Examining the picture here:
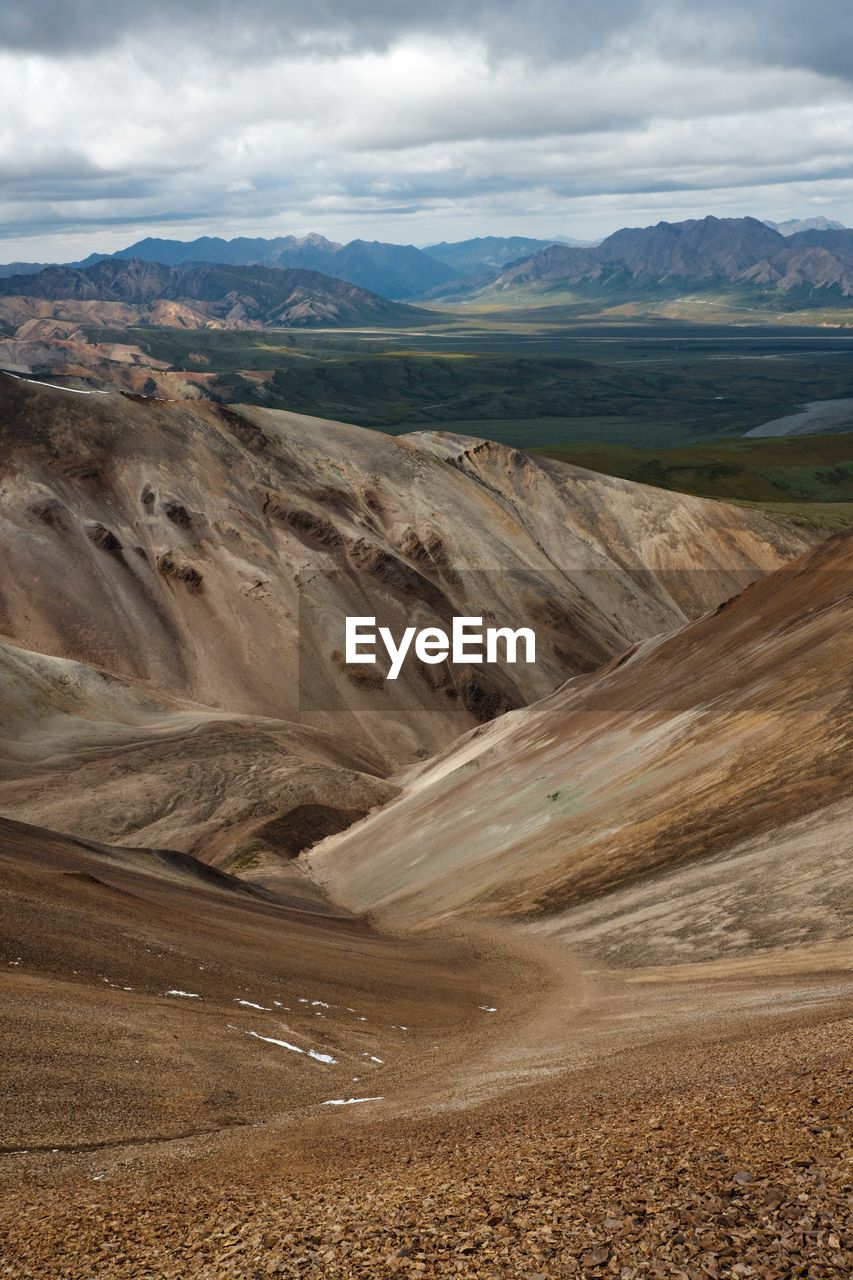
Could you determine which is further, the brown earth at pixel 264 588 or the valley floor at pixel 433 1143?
the brown earth at pixel 264 588

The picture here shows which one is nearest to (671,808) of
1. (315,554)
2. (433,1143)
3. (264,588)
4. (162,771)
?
(433,1143)

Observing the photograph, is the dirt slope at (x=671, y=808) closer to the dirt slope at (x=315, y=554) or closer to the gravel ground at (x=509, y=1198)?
the gravel ground at (x=509, y=1198)

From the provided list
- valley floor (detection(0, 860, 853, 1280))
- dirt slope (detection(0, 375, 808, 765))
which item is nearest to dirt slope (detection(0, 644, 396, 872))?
dirt slope (detection(0, 375, 808, 765))

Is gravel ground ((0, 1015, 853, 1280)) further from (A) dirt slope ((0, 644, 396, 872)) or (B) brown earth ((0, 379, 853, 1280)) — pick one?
(A) dirt slope ((0, 644, 396, 872))

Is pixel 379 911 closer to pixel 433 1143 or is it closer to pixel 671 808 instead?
pixel 671 808

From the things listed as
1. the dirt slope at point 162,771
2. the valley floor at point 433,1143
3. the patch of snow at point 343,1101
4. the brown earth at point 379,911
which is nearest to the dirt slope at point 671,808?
the brown earth at point 379,911

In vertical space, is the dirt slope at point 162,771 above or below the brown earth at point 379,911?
below
